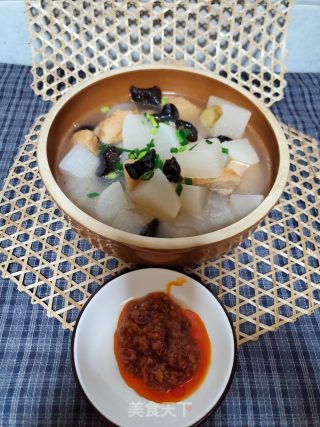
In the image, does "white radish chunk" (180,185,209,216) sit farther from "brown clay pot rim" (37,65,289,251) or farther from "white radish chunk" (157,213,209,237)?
"brown clay pot rim" (37,65,289,251)

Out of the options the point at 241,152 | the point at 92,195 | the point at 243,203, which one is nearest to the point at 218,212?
the point at 243,203

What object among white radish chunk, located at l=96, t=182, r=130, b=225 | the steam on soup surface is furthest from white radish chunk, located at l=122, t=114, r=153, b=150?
white radish chunk, located at l=96, t=182, r=130, b=225

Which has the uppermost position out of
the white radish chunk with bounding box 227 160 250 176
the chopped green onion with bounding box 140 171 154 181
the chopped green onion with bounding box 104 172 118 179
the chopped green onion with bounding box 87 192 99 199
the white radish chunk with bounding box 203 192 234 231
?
the chopped green onion with bounding box 140 171 154 181

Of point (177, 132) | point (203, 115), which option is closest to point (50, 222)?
point (177, 132)

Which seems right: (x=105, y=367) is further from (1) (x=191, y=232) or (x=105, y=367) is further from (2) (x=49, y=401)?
(1) (x=191, y=232)

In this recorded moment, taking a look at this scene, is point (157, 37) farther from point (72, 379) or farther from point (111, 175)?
point (72, 379)

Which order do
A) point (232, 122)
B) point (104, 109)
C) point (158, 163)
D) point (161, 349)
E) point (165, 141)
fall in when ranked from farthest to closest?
point (104, 109) → point (232, 122) → point (165, 141) → point (158, 163) → point (161, 349)
